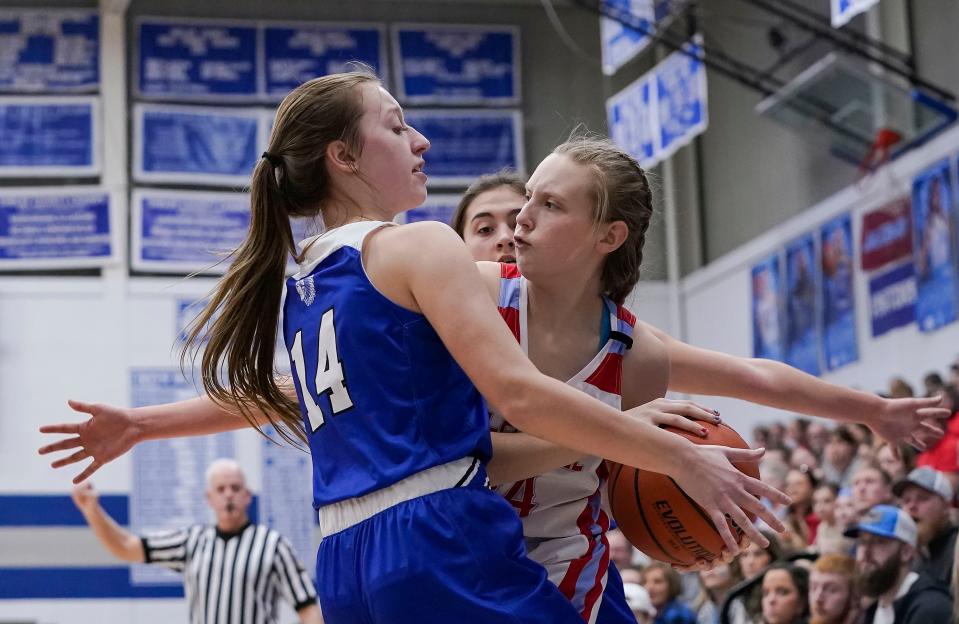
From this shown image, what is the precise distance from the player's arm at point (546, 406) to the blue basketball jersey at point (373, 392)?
0.08m

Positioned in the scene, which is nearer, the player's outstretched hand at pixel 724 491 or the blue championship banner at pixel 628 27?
the player's outstretched hand at pixel 724 491

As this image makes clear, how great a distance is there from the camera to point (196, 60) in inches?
648

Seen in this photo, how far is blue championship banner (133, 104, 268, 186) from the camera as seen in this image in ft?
53.2

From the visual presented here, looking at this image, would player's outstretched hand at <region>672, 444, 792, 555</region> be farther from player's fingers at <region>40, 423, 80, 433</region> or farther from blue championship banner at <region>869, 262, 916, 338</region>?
blue championship banner at <region>869, 262, 916, 338</region>

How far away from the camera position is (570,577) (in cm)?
301

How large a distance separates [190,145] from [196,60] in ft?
3.17

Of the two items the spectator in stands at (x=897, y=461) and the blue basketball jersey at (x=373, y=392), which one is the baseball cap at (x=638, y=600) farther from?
the blue basketball jersey at (x=373, y=392)

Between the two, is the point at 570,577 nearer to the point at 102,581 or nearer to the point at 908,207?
the point at 908,207

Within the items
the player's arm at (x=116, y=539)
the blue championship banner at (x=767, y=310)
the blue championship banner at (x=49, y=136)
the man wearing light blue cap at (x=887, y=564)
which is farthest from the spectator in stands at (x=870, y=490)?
the blue championship banner at (x=49, y=136)

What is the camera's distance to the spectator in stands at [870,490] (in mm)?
8062

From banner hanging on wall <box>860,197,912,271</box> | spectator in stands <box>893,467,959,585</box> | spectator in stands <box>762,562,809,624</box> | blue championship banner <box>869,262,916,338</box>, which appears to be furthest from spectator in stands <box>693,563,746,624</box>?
banner hanging on wall <box>860,197,912,271</box>

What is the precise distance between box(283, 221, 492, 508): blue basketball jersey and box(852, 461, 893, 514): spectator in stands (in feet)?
18.4

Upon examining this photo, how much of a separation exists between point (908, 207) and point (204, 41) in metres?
8.08

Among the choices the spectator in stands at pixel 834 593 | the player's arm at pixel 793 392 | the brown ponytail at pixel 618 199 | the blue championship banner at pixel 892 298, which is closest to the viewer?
the brown ponytail at pixel 618 199
